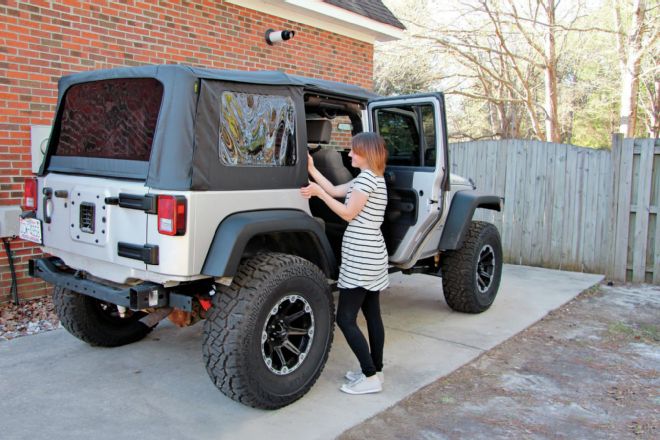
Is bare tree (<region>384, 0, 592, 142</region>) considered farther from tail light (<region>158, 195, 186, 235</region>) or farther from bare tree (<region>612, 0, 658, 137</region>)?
tail light (<region>158, 195, 186, 235</region>)

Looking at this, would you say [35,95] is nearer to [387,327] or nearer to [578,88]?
[387,327]

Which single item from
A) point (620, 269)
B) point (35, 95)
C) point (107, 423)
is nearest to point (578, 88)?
point (620, 269)

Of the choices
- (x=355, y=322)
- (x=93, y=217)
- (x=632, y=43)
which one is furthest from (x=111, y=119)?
(x=632, y=43)

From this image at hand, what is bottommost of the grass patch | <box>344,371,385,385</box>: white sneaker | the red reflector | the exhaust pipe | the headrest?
the grass patch

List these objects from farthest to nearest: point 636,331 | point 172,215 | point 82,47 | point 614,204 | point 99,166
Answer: point 614,204 → point 82,47 → point 636,331 → point 99,166 → point 172,215

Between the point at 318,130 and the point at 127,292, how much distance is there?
74.4 inches

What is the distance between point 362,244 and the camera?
3.70 meters

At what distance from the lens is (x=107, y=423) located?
3.34 meters

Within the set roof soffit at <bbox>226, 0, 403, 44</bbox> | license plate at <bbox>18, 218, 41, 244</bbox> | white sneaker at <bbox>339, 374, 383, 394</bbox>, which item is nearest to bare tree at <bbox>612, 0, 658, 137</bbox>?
roof soffit at <bbox>226, 0, 403, 44</bbox>

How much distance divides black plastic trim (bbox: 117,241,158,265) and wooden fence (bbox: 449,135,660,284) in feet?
21.4

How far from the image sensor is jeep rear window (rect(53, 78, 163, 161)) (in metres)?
3.39

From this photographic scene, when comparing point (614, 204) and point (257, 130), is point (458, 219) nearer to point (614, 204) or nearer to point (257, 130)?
point (257, 130)

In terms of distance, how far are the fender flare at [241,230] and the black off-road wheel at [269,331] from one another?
0.20m

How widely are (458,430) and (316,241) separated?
148cm
